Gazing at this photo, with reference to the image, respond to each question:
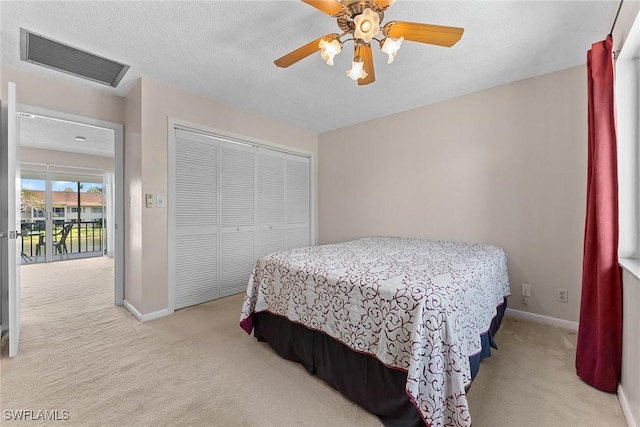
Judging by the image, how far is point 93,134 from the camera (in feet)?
15.1

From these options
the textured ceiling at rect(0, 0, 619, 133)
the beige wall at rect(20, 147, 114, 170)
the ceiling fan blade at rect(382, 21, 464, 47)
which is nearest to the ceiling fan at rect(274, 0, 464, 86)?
the ceiling fan blade at rect(382, 21, 464, 47)

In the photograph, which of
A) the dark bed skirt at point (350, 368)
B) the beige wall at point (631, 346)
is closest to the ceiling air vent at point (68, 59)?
the dark bed skirt at point (350, 368)

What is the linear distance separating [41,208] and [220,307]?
224 inches

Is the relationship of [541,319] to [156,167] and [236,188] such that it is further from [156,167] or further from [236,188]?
[156,167]

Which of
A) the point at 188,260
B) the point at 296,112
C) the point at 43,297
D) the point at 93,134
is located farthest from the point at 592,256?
the point at 93,134

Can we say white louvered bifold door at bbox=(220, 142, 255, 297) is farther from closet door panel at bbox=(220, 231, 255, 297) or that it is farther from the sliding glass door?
the sliding glass door

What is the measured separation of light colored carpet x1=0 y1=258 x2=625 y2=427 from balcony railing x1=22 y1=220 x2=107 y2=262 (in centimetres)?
436

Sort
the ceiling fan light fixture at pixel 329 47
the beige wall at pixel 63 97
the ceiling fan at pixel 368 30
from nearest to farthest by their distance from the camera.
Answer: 1. the ceiling fan at pixel 368 30
2. the ceiling fan light fixture at pixel 329 47
3. the beige wall at pixel 63 97

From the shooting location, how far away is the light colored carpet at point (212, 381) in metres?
1.46

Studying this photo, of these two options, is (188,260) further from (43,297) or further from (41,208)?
(41,208)

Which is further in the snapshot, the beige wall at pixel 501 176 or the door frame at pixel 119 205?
the door frame at pixel 119 205

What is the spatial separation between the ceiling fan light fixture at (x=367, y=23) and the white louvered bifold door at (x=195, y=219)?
2.31 m

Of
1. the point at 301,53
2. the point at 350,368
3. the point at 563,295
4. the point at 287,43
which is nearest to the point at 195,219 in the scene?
the point at 287,43

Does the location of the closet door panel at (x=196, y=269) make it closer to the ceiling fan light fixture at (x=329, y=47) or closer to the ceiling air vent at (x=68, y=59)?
the ceiling air vent at (x=68, y=59)
